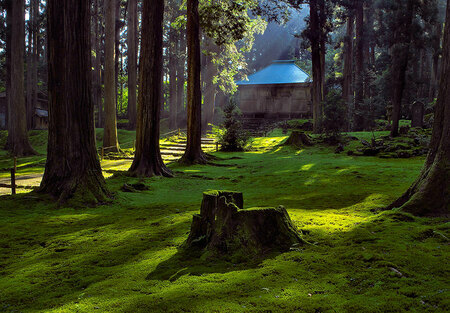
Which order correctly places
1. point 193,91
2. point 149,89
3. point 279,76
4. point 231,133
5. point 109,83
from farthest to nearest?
point 279,76, point 231,133, point 109,83, point 193,91, point 149,89

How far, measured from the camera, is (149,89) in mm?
13453

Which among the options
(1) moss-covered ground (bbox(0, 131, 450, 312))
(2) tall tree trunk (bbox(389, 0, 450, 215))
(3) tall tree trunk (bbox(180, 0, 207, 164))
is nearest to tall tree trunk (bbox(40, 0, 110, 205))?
(1) moss-covered ground (bbox(0, 131, 450, 312))

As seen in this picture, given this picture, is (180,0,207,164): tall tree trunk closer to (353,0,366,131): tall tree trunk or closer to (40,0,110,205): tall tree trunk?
(40,0,110,205): tall tree trunk

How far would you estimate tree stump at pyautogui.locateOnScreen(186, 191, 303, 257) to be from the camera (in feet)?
15.0

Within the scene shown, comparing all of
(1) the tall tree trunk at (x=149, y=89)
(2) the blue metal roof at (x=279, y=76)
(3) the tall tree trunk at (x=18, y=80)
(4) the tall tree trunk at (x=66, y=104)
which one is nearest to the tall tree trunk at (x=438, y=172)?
(4) the tall tree trunk at (x=66, y=104)

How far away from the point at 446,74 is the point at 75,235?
6837 millimetres

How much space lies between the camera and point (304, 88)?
3947cm

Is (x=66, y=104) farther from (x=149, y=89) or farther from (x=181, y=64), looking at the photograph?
(x=181, y=64)

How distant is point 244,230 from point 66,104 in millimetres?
5757

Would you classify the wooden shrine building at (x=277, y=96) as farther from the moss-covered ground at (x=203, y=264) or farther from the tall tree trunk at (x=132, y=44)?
the moss-covered ground at (x=203, y=264)

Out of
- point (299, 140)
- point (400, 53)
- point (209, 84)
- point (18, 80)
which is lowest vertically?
point (299, 140)

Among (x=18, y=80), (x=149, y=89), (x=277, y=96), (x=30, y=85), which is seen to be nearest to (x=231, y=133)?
(x=149, y=89)

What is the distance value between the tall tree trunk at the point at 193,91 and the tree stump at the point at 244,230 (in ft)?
40.3

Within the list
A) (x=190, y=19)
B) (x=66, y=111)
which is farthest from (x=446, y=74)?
(x=190, y=19)
